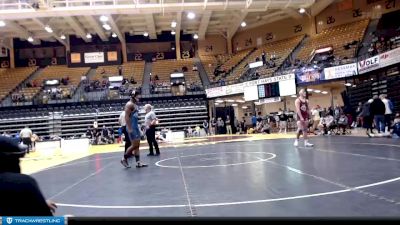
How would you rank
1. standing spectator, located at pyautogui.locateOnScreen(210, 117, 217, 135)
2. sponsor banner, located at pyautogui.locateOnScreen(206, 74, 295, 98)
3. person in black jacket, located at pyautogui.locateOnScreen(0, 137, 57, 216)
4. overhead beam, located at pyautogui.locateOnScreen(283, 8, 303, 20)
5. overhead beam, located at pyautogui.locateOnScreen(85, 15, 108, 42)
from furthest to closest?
overhead beam, located at pyautogui.locateOnScreen(283, 8, 303, 20)
overhead beam, located at pyautogui.locateOnScreen(85, 15, 108, 42)
standing spectator, located at pyautogui.locateOnScreen(210, 117, 217, 135)
sponsor banner, located at pyautogui.locateOnScreen(206, 74, 295, 98)
person in black jacket, located at pyautogui.locateOnScreen(0, 137, 57, 216)

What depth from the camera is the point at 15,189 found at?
197 centimetres

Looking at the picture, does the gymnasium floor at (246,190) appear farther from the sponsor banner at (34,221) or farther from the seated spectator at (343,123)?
the seated spectator at (343,123)

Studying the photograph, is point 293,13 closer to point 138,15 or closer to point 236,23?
point 236,23

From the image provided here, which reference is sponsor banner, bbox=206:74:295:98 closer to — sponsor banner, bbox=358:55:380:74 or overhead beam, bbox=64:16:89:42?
sponsor banner, bbox=358:55:380:74

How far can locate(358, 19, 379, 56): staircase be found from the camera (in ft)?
84.5

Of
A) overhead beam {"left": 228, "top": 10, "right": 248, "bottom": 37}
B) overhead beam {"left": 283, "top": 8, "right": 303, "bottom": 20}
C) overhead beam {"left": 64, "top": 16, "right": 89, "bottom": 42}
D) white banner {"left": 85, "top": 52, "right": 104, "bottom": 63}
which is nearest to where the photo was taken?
overhead beam {"left": 64, "top": 16, "right": 89, "bottom": 42}

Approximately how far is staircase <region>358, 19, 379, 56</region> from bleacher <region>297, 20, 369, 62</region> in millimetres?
292

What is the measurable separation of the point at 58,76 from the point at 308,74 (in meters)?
25.6

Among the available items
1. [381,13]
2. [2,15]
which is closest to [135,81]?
[2,15]

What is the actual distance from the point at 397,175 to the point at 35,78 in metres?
39.2

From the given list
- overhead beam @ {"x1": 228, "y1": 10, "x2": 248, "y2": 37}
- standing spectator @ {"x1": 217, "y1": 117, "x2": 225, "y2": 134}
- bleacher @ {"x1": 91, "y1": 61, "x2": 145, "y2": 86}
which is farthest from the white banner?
standing spectator @ {"x1": 217, "y1": 117, "x2": 225, "y2": 134}

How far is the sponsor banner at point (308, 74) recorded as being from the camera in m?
26.0

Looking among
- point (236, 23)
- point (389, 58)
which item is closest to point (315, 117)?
point (389, 58)

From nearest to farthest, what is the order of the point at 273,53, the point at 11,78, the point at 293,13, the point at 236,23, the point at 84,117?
the point at 84,117 < the point at 273,53 < the point at 293,13 < the point at 236,23 < the point at 11,78
